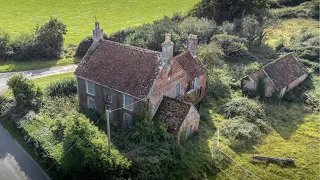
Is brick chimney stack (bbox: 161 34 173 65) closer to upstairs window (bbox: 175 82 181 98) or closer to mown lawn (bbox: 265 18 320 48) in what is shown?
upstairs window (bbox: 175 82 181 98)

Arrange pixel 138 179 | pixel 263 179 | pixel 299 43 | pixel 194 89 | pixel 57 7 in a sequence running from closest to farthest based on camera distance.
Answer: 1. pixel 138 179
2. pixel 263 179
3. pixel 194 89
4. pixel 299 43
5. pixel 57 7

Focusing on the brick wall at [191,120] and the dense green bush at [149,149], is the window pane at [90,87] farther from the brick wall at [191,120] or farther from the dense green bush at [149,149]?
the brick wall at [191,120]

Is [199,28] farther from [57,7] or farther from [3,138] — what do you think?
[57,7]

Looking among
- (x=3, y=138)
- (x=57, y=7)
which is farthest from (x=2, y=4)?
(x=3, y=138)

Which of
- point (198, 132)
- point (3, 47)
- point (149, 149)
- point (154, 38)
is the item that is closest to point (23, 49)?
point (3, 47)

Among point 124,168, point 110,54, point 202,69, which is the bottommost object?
point 124,168

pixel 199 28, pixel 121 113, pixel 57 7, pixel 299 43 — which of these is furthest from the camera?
pixel 57 7

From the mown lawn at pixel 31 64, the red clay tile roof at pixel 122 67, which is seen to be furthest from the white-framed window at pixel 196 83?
the mown lawn at pixel 31 64
